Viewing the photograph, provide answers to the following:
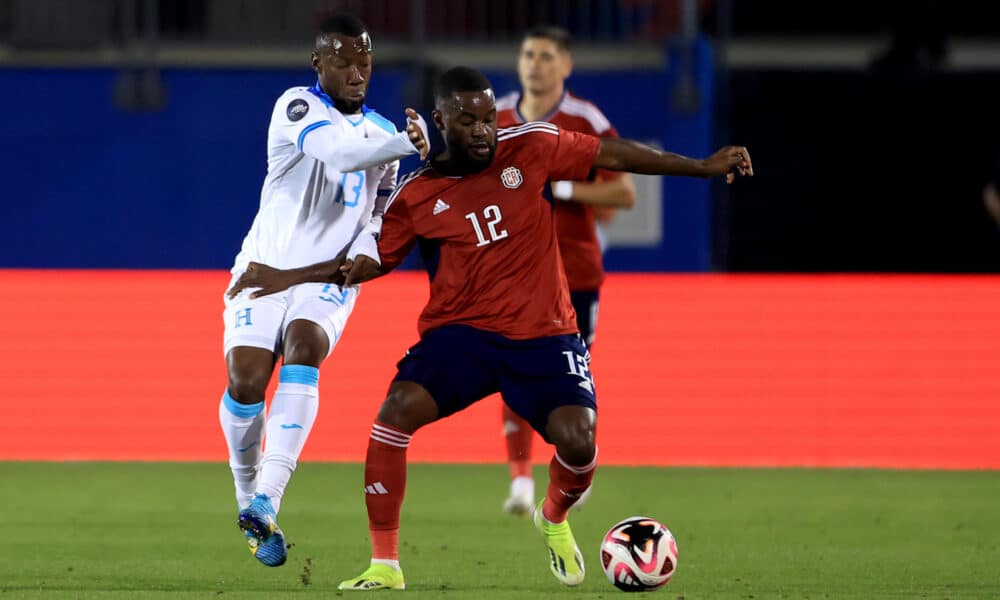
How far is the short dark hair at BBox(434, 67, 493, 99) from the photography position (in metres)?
5.66

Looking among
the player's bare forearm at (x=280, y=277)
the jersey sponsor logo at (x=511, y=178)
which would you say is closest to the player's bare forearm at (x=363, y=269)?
the player's bare forearm at (x=280, y=277)

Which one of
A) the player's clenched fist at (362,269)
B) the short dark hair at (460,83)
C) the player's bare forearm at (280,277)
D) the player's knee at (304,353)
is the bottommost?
the player's knee at (304,353)

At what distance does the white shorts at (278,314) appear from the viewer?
6137mm

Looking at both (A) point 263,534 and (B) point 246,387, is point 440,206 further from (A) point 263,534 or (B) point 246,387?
(A) point 263,534

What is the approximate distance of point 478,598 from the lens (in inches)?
215

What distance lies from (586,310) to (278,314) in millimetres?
2183

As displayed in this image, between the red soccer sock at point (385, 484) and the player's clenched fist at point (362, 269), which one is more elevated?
the player's clenched fist at point (362, 269)

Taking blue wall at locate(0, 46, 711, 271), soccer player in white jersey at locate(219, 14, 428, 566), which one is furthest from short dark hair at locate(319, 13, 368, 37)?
blue wall at locate(0, 46, 711, 271)

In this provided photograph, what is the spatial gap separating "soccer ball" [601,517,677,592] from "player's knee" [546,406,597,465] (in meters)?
0.30

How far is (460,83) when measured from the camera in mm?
5660

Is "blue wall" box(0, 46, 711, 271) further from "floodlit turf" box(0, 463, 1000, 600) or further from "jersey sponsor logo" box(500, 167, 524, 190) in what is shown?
"jersey sponsor logo" box(500, 167, 524, 190)

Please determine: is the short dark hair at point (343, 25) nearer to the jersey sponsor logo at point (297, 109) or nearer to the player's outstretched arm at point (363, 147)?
the jersey sponsor logo at point (297, 109)

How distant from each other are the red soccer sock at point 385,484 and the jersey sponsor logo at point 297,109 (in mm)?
1183

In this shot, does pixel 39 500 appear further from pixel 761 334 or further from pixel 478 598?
pixel 761 334
